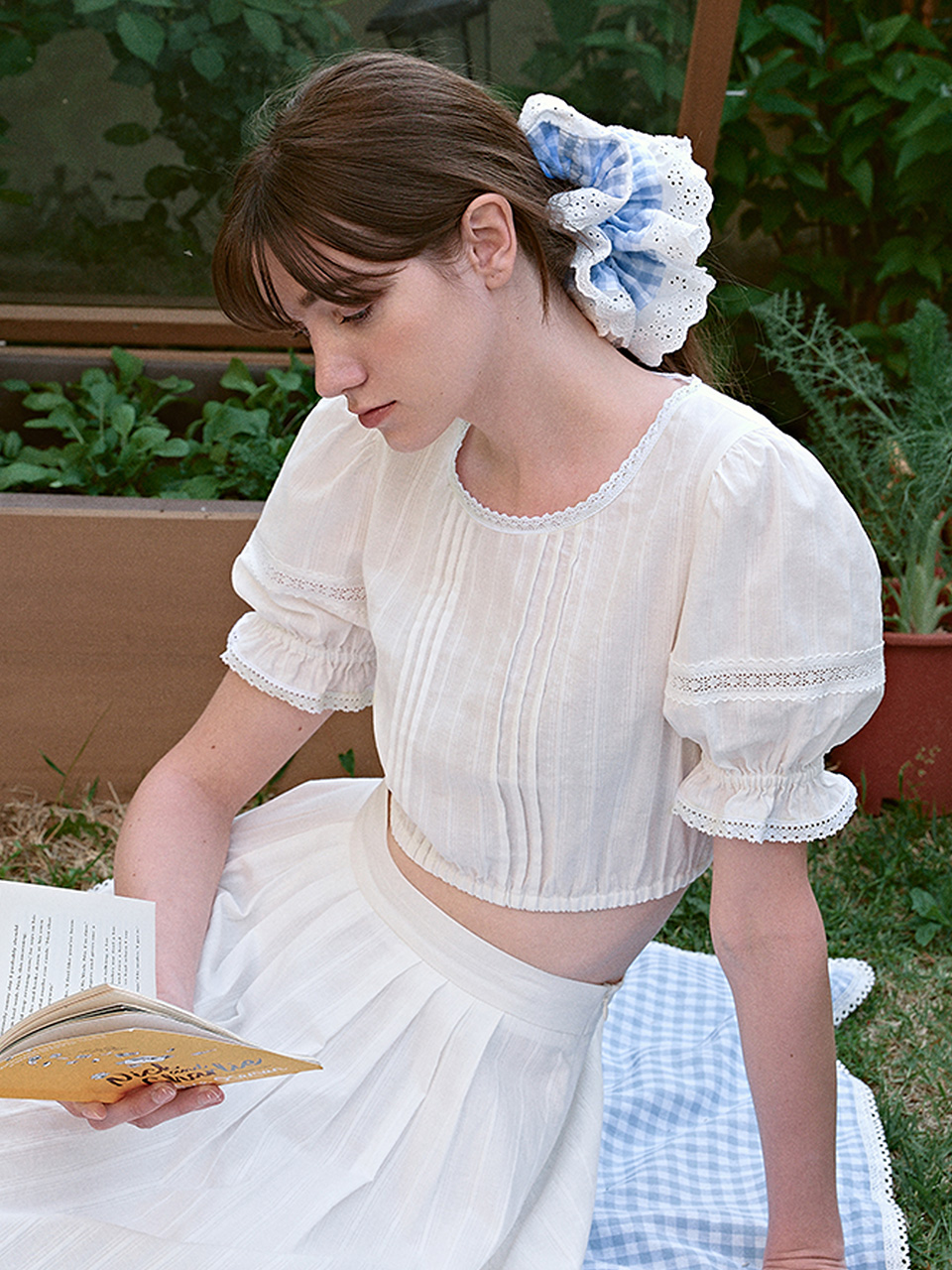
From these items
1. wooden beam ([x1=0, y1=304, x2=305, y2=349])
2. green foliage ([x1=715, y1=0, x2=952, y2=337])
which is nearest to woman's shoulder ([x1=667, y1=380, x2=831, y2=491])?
wooden beam ([x1=0, y1=304, x2=305, y2=349])

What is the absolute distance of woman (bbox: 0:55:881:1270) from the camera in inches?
40.3

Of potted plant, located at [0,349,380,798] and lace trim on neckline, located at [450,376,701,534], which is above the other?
lace trim on neckline, located at [450,376,701,534]

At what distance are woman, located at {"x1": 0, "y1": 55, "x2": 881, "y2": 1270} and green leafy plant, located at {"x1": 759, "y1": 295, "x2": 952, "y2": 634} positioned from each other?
1365mm

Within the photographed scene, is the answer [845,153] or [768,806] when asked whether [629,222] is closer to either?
[768,806]

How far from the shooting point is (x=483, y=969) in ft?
3.93

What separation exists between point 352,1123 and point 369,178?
71 cm

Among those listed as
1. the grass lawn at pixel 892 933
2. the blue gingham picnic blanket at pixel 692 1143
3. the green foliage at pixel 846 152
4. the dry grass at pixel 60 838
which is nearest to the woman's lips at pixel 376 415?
the blue gingham picnic blanket at pixel 692 1143

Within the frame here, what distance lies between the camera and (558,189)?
44.6 inches

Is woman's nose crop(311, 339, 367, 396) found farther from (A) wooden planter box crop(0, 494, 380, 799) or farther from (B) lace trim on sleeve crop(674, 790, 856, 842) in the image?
(A) wooden planter box crop(0, 494, 380, 799)

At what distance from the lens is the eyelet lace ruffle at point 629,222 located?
1.11 metres

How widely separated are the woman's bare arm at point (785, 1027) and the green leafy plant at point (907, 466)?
146 centimetres

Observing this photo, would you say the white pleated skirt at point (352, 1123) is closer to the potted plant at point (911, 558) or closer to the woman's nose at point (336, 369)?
the woman's nose at point (336, 369)

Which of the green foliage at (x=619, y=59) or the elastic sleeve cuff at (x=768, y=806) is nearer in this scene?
the elastic sleeve cuff at (x=768, y=806)

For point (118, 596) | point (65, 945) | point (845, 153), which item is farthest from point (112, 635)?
point (845, 153)
